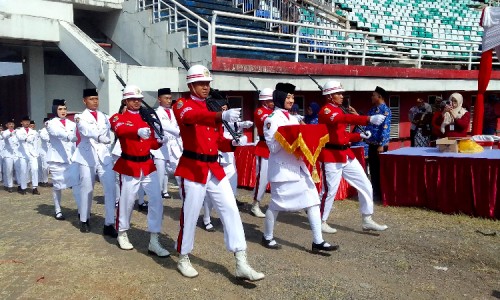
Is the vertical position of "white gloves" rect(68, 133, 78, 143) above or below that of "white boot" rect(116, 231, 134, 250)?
above

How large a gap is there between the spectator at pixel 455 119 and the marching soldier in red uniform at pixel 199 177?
5.81 metres

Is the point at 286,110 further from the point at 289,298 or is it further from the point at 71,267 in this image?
the point at 71,267

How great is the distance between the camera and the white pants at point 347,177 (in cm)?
638

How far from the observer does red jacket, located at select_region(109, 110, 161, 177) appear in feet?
18.6

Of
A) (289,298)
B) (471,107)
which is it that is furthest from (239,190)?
(471,107)

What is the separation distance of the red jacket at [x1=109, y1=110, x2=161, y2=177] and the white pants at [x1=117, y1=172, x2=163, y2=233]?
0.08 metres

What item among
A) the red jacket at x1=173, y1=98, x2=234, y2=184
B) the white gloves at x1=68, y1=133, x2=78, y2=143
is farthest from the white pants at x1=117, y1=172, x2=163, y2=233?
the white gloves at x1=68, y1=133, x2=78, y2=143

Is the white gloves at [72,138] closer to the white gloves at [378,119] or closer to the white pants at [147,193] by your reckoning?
the white pants at [147,193]

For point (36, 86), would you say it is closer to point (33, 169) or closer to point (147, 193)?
point (33, 169)

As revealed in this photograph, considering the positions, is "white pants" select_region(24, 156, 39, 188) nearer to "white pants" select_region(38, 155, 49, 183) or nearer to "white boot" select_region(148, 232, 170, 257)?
"white pants" select_region(38, 155, 49, 183)

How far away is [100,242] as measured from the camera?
6.18 metres

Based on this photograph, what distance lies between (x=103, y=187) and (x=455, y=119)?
641 cm

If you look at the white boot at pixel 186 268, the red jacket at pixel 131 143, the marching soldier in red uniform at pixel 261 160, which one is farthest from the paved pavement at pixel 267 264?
the red jacket at pixel 131 143

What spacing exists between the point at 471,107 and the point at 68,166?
53.5 feet
